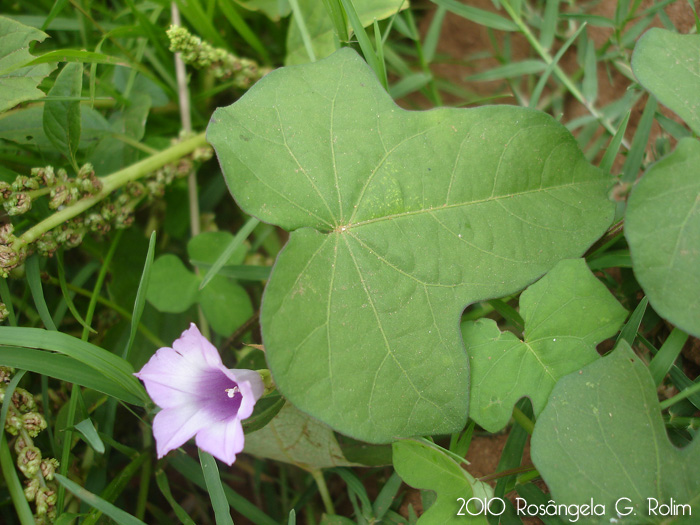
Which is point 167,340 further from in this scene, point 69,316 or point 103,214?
point 103,214

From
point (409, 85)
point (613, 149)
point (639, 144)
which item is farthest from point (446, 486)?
point (409, 85)

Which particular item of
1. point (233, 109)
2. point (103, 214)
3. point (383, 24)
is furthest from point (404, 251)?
point (383, 24)

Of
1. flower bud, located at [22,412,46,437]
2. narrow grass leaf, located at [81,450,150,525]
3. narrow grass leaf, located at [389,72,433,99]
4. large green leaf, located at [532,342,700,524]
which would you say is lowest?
narrow grass leaf, located at [81,450,150,525]

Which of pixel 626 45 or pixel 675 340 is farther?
pixel 626 45

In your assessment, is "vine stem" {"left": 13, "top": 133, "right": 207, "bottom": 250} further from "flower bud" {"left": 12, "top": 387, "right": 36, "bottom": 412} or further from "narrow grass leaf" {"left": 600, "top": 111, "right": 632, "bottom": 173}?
"narrow grass leaf" {"left": 600, "top": 111, "right": 632, "bottom": 173}

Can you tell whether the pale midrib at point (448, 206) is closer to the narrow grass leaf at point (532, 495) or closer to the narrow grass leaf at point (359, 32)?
the narrow grass leaf at point (359, 32)

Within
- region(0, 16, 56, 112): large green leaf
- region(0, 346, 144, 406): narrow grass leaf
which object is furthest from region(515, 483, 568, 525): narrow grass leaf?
region(0, 16, 56, 112): large green leaf

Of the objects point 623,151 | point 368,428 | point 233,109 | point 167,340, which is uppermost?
point 233,109
